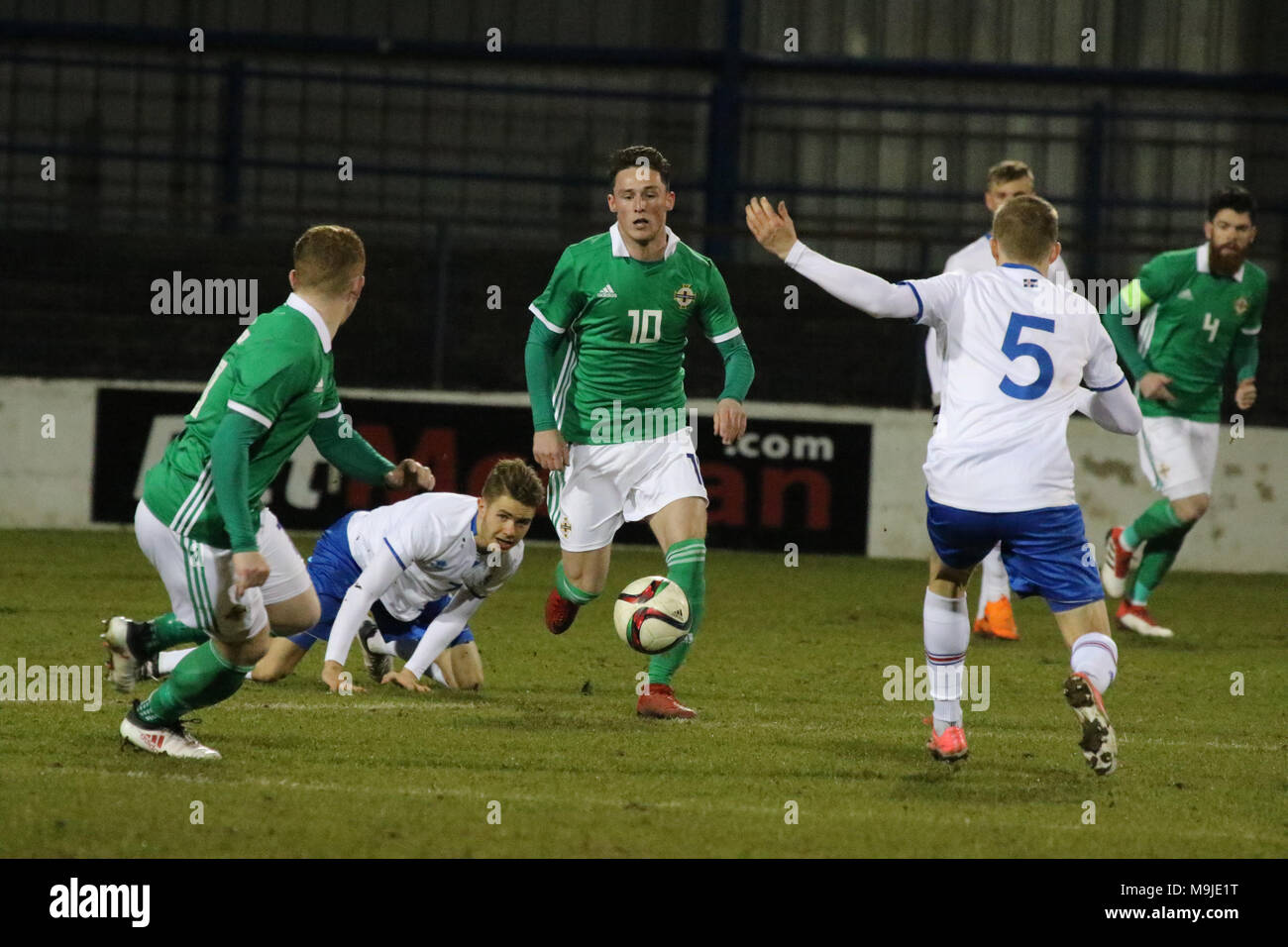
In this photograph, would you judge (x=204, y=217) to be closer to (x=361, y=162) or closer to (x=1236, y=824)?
(x=361, y=162)

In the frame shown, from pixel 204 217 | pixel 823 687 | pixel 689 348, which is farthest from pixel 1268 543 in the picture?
pixel 204 217

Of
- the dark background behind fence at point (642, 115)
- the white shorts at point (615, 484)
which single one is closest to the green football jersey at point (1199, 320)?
the white shorts at point (615, 484)

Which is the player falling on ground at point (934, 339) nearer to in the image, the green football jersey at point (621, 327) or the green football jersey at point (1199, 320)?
the green football jersey at point (621, 327)

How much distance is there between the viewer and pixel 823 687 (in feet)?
28.8

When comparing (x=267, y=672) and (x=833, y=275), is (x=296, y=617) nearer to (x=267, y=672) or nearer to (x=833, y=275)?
(x=267, y=672)

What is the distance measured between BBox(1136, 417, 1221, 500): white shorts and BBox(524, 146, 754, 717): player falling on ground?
146 inches

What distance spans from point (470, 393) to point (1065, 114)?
323 inches

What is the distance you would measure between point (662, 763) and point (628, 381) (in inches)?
75.1

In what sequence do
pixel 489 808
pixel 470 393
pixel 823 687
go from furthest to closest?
pixel 470 393, pixel 823 687, pixel 489 808

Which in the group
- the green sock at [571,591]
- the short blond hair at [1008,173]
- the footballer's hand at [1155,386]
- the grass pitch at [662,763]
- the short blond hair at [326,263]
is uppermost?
the short blond hair at [1008,173]

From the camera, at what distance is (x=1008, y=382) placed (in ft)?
21.1

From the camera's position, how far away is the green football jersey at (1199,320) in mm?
10883

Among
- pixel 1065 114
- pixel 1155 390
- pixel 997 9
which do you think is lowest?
pixel 1155 390

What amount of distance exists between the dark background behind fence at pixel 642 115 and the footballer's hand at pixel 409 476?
11287 millimetres
